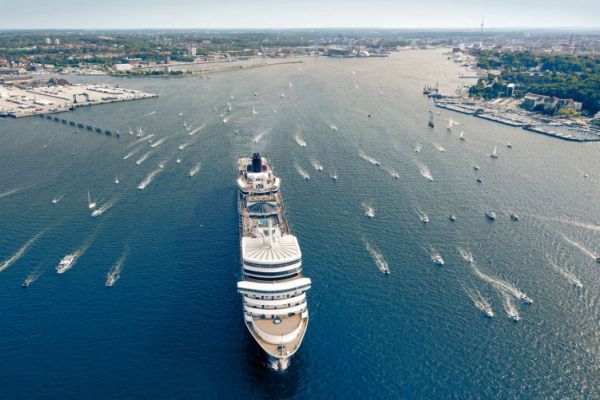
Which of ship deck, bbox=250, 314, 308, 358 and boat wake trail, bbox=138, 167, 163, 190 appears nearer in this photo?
ship deck, bbox=250, 314, 308, 358

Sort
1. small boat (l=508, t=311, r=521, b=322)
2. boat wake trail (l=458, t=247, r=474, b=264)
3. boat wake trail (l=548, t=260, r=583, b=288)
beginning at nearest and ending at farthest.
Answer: small boat (l=508, t=311, r=521, b=322) < boat wake trail (l=548, t=260, r=583, b=288) < boat wake trail (l=458, t=247, r=474, b=264)

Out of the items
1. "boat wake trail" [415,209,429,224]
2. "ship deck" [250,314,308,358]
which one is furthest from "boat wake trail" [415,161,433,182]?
"ship deck" [250,314,308,358]

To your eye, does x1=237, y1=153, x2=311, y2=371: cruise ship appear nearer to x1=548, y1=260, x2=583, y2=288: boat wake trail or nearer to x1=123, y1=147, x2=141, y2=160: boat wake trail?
x1=548, y1=260, x2=583, y2=288: boat wake trail

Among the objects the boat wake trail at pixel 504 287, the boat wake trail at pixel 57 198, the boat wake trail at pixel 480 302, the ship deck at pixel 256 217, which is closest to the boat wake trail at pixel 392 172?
the ship deck at pixel 256 217

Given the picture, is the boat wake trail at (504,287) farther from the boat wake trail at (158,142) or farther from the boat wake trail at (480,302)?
the boat wake trail at (158,142)

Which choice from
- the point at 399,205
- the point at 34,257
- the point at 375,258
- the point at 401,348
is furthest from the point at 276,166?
the point at 401,348

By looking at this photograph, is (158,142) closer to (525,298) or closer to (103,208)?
(103,208)
